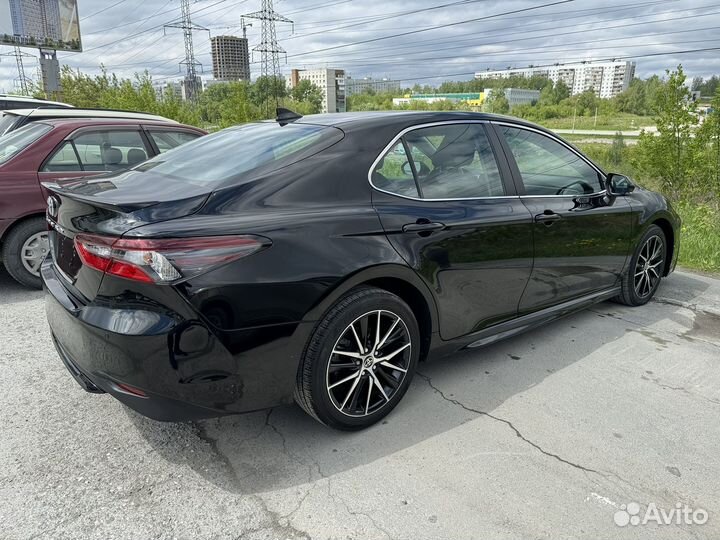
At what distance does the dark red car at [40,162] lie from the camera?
4.77 metres

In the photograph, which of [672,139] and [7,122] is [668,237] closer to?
[7,122]

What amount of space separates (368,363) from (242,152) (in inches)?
52.4

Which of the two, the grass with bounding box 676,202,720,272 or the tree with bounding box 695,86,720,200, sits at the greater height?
the tree with bounding box 695,86,720,200

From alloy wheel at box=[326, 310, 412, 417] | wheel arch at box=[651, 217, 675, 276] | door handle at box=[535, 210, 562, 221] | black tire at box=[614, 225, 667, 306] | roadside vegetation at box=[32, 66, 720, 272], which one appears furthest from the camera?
roadside vegetation at box=[32, 66, 720, 272]

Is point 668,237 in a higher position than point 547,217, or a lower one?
lower

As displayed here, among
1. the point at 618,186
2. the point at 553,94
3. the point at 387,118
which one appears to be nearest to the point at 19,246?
the point at 387,118

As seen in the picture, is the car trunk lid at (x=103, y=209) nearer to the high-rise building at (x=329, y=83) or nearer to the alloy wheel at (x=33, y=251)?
the alloy wheel at (x=33, y=251)

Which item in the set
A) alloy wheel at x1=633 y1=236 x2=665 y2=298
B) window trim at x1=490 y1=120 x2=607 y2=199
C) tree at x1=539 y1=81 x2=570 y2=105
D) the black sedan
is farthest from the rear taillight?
tree at x1=539 y1=81 x2=570 y2=105

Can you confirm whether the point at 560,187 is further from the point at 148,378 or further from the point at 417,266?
the point at 148,378

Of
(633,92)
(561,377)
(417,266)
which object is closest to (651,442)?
(561,377)

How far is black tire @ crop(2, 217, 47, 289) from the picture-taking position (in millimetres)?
4805

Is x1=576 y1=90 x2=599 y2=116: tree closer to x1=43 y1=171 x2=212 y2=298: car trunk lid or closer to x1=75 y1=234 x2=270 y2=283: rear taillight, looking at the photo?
x1=43 y1=171 x2=212 y2=298: car trunk lid

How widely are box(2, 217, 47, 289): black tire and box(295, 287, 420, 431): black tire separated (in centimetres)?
370

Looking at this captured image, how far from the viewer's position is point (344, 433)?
2758 millimetres
